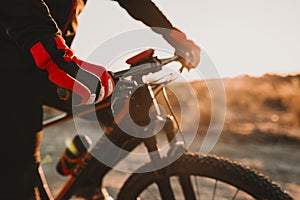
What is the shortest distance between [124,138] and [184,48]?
2.00 ft

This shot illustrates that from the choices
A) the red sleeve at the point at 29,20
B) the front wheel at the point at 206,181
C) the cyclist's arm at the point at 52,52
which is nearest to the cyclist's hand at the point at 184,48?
the front wheel at the point at 206,181

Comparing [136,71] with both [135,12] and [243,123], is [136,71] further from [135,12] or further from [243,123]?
[243,123]

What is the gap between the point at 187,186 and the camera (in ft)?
7.11

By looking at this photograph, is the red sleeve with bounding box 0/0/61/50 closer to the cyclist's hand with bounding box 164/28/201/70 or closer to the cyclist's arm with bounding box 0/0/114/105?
the cyclist's arm with bounding box 0/0/114/105

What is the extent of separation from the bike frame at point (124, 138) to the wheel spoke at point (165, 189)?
5.0 inches

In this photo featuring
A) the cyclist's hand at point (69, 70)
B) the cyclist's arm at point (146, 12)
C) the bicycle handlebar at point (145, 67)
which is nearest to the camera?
the cyclist's hand at point (69, 70)

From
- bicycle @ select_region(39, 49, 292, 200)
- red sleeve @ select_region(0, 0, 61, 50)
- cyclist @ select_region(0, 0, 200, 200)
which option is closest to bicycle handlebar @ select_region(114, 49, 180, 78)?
bicycle @ select_region(39, 49, 292, 200)

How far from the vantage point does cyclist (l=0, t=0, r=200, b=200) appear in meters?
1.62

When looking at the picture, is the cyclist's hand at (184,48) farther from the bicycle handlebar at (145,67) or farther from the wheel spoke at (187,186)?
the wheel spoke at (187,186)

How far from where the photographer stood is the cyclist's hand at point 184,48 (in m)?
2.11

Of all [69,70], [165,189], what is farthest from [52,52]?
[165,189]

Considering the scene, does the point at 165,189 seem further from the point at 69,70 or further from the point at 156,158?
the point at 69,70

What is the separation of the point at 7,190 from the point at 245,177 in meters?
1.21

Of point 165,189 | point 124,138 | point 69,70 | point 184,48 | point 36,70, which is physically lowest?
point 165,189
